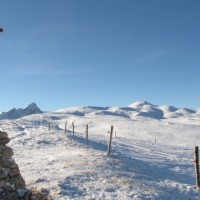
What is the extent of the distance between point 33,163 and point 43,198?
633 inches

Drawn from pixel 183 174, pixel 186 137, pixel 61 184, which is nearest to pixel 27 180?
pixel 61 184

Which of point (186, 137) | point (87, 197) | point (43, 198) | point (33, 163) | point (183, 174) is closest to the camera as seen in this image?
point (43, 198)

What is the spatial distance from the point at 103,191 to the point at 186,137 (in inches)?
3964

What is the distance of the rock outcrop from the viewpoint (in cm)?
1308

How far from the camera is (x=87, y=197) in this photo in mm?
17703

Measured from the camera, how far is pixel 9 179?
44.2 ft

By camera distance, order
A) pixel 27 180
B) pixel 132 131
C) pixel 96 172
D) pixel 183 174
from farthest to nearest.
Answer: pixel 132 131
pixel 183 174
pixel 96 172
pixel 27 180

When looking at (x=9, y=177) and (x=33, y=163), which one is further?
(x=33, y=163)

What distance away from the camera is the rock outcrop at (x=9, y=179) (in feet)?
42.9

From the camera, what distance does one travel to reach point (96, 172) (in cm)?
2461

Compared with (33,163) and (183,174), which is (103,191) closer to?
(33,163)

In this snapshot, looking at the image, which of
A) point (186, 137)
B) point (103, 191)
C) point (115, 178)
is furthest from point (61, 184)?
point (186, 137)

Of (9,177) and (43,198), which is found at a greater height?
(9,177)

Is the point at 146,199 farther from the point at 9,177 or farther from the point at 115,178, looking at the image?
the point at 9,177
